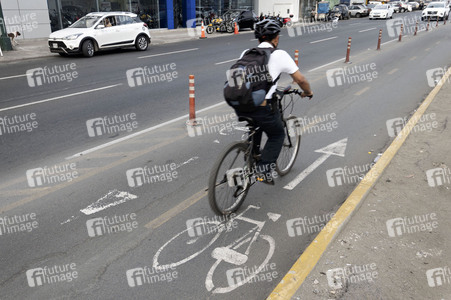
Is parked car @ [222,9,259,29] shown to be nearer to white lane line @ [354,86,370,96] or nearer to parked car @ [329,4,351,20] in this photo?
parked car @ [329,4,351,20]

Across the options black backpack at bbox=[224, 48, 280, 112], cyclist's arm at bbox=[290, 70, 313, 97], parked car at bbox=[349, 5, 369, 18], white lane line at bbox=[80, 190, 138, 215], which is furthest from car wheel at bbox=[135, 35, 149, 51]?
parked car at bbox=[349, 5, 369, 18]

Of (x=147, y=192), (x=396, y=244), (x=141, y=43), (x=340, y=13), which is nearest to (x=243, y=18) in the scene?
(x=141, y=43)

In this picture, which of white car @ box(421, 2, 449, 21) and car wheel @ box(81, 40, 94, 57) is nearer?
car wheel @ box(81, 40, 94, 57)

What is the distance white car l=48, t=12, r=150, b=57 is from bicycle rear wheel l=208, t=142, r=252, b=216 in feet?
45.8

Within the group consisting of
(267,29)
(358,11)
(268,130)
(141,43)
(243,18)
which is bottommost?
(268,130)

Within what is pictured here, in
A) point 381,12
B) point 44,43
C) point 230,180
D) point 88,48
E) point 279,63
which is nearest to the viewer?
point 279,63

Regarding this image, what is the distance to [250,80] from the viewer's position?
3850mm

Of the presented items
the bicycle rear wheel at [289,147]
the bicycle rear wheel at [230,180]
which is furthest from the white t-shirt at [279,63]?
the bicycle rear wheel at [289,147]

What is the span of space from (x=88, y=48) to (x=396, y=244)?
15.7 meters

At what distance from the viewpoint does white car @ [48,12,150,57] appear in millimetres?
15875

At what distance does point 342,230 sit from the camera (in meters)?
4.00

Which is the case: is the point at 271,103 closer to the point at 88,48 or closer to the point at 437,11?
the point at 88,48

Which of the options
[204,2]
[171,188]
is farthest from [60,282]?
[204,2]

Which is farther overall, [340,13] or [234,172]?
[340,13]
